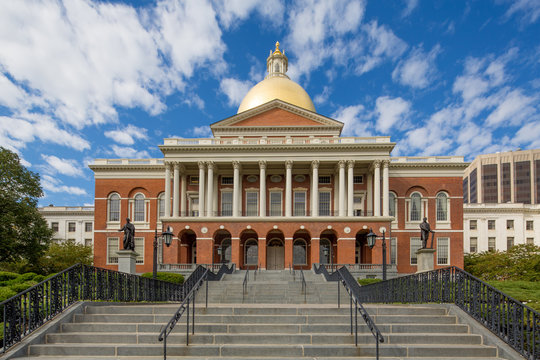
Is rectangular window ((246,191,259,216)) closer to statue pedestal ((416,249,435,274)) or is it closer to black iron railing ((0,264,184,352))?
statue pedestal ((416,249,435,274))

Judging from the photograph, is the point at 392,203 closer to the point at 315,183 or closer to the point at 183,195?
the point at 315,183

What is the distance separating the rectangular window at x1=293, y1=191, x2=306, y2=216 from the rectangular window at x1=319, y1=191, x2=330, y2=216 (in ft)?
5.64

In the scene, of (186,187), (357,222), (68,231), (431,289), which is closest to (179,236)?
(186,187)

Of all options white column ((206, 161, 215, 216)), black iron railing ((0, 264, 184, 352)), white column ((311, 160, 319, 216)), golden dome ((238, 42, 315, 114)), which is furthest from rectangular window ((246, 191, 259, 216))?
black iron railing ((0, 264, 184, 352))

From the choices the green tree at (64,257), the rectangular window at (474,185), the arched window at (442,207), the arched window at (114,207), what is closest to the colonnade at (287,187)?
the arched window at (442,207)

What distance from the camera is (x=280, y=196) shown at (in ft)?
138

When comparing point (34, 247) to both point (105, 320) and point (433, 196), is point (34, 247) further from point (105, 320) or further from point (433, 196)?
point (433, 196)

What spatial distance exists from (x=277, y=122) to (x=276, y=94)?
4.54 m

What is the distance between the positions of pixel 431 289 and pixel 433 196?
1228 inches

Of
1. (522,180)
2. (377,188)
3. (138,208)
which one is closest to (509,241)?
(377,188)

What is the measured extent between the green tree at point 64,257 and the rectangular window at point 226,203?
15.0 metres

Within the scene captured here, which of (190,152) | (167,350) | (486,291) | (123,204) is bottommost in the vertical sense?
(167,350)

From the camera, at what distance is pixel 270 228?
38188mm

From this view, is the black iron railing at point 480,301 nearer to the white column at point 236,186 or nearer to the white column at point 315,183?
the white column at point 315,183
